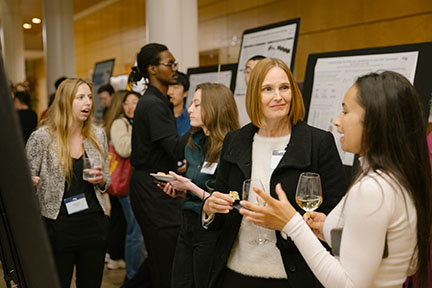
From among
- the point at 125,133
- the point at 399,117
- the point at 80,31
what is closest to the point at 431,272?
the point at 399,117

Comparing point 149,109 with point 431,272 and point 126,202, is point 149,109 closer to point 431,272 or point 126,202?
point 126,202

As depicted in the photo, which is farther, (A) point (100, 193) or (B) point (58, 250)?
(A) point (100, 193)

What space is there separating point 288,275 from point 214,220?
0.40 meters

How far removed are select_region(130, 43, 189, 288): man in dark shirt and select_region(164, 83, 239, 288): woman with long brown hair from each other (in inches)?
17.8

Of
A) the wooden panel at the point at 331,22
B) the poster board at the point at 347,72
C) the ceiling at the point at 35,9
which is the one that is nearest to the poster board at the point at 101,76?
the wooden panel at the point at 331,22

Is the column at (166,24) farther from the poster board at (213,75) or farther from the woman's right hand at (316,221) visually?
the woman's right hand at (316,221)

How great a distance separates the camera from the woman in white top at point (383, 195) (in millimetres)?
1264

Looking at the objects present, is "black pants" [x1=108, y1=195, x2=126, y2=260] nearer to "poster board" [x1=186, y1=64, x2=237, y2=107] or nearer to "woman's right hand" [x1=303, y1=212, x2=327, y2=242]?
"poster board" [x1=186, y1=64, x2=237, y2=107]

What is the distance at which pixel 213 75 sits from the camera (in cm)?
529

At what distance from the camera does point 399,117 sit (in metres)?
1.30

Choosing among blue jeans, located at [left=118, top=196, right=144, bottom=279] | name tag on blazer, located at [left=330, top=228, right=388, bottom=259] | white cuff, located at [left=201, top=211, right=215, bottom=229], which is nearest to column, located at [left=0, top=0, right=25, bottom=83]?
blue jeans, located at [left=118, top=196, right=144, bottom=279]

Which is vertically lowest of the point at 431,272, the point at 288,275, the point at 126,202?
the point at 126,202

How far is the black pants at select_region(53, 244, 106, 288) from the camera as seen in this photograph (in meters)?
2.72

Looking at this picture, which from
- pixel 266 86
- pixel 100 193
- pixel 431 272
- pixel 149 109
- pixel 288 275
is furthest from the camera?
pixel 149 109
